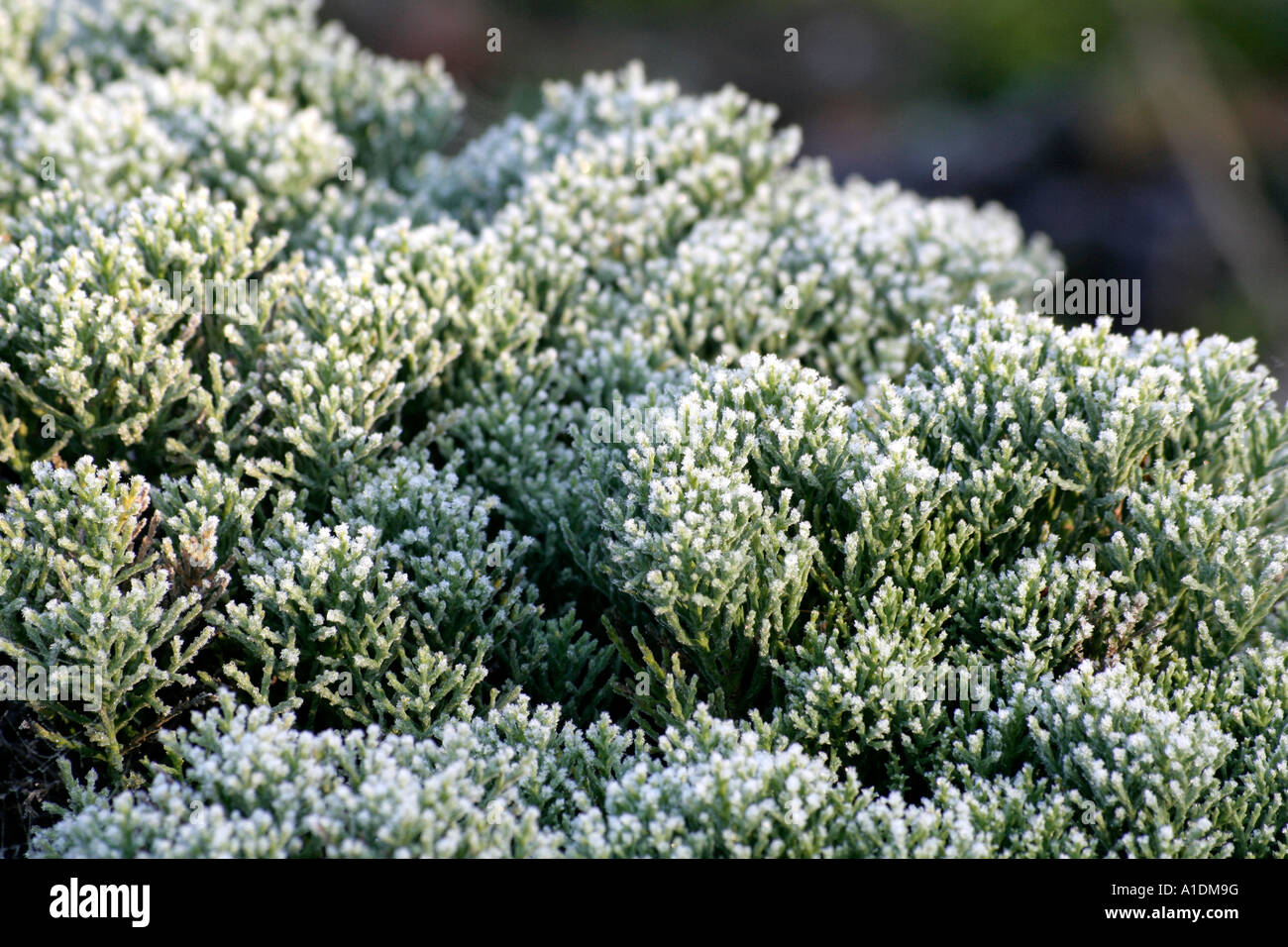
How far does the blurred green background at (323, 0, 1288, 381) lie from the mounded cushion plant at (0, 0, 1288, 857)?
523 centimetres

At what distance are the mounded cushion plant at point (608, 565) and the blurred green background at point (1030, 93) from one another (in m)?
5.23

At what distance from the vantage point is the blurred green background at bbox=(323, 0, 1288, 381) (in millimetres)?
11906

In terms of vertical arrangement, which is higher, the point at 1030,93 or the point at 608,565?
the point at 1030,93

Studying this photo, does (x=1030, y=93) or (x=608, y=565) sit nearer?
(x=608, y=565)

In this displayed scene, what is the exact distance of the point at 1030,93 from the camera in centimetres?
1416

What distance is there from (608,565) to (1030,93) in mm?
12126

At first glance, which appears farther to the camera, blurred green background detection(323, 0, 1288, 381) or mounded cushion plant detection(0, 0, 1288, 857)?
blurred green background detection(323, 0, 1288, 381)

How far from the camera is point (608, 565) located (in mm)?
4496

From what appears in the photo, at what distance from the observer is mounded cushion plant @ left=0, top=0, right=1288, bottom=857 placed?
12.2 ft

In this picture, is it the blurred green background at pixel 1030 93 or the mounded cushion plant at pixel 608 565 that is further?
the blurred green background at pixel 1030 93

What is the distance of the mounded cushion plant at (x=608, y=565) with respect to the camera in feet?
12.2

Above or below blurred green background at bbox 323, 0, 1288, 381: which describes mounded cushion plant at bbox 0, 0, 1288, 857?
below

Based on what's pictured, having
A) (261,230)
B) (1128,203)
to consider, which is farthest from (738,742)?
(1128,203)

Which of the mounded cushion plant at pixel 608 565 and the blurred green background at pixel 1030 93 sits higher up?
the blurred green background at pixel 1030 93
